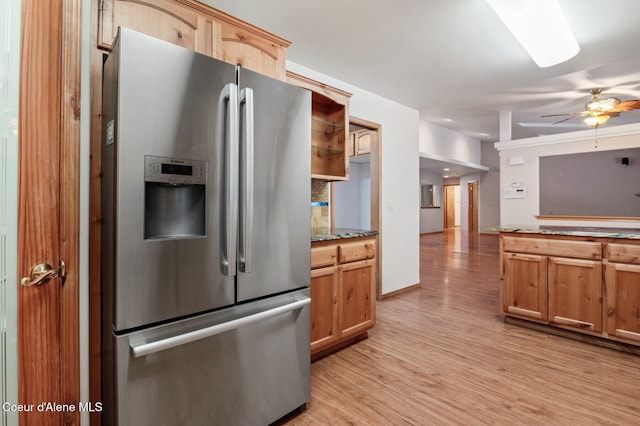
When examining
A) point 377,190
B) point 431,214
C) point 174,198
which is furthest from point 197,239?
point 431,214

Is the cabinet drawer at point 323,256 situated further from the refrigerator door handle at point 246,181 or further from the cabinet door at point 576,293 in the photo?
the cabinet door at point 576,293

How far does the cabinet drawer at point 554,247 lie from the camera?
2596 millimetres

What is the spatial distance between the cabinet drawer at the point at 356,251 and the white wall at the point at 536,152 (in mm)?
4514

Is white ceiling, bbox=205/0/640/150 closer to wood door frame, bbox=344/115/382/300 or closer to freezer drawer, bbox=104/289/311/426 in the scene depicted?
wood door frame, bbox=344/115/382/300

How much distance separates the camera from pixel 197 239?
52.7 inches

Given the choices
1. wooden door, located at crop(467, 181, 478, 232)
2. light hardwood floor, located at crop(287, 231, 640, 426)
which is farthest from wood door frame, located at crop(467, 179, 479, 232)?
light hardwood floor, located at crop(287, 231, 640, 426)

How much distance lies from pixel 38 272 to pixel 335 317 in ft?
5.94

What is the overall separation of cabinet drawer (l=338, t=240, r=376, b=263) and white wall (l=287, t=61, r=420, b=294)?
4.15 ft

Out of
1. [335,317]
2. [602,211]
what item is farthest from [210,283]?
[602,211]

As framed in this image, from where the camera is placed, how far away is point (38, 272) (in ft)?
3.93

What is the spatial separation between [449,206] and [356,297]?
12.8 m

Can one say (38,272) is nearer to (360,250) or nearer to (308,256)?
(308,256)

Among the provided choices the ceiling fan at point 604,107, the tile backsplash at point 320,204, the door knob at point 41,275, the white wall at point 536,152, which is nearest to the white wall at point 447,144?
the white wall at point 536,152

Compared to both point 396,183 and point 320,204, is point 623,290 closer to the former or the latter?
point 396,183
